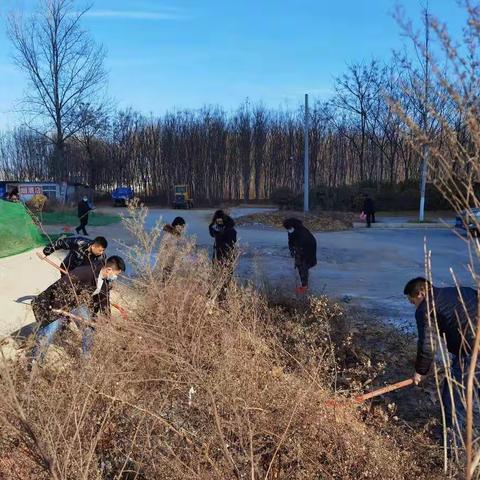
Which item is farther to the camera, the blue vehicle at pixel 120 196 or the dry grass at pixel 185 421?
the blue vehicle at pixel 120 196

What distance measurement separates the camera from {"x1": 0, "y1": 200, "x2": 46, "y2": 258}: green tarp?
39.3 ft

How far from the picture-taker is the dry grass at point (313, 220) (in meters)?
21.0

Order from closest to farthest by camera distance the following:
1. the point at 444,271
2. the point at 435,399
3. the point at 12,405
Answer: the point at 12,405, the point at 435,399, the point at 444,271

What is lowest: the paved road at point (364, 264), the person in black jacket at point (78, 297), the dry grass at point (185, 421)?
the paved road at point (364, 264)

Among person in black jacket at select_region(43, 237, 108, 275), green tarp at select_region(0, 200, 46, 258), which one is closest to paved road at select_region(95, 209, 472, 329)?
person in black jacket at select_region(43, 237, 108, 275)

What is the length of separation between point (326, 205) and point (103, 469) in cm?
2785

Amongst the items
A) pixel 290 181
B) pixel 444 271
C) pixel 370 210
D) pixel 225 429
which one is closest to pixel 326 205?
pixel 370 210

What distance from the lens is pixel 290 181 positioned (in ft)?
138

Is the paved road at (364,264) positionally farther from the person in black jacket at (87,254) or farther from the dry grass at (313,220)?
the person in black jacket at (87,254)

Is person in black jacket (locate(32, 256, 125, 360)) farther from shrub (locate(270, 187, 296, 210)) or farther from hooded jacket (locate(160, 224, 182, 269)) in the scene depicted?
shrub (locate(270, 187, 296, 210))

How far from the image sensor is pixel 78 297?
4758mm

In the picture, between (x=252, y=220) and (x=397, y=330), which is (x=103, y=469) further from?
(x=252, y=220)

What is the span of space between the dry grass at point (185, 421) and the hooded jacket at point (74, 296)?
3.54ft

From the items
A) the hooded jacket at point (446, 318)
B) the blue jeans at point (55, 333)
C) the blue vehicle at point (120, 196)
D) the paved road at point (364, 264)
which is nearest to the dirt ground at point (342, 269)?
the paved road at point (364, 264)
